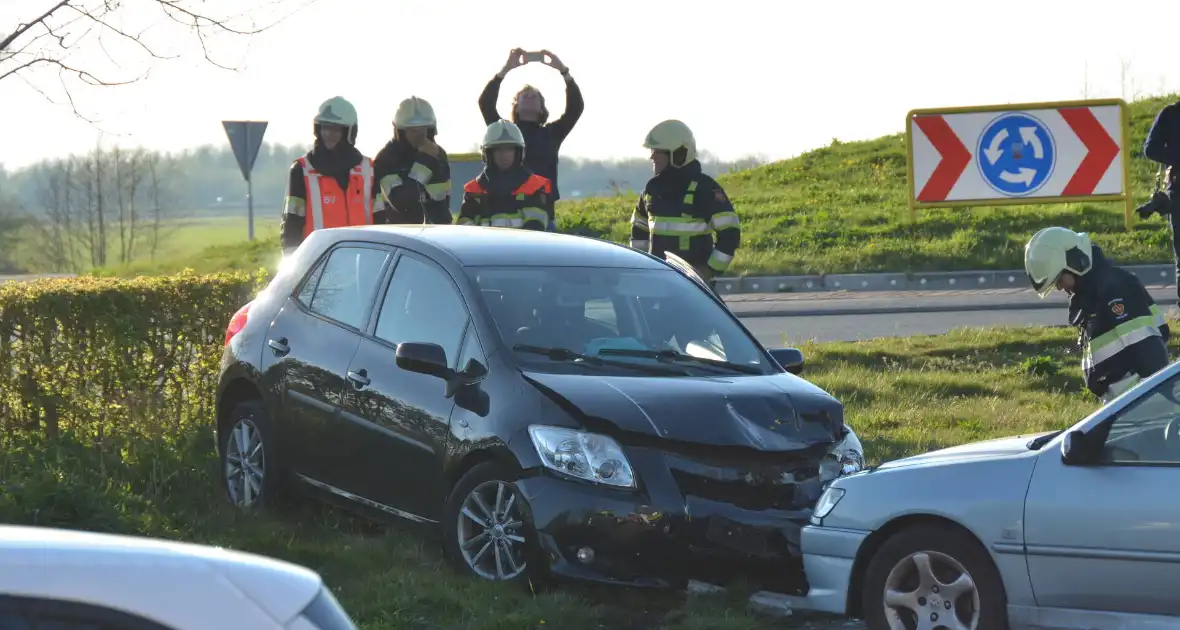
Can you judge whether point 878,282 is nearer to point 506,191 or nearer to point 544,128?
point 544,128

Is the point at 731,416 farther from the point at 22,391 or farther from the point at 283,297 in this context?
the point at 22,391

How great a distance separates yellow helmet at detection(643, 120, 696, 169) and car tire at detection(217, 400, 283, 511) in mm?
3864

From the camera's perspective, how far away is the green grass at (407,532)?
625 cm

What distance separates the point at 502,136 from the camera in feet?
36.2

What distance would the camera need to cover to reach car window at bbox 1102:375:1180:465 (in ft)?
17.6

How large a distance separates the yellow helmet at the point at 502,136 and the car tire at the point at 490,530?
15.3ft

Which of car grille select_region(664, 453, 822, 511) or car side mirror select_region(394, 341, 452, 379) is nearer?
car grille select_region(664, 453, 822, 511)

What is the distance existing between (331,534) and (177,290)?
2342 millimetres

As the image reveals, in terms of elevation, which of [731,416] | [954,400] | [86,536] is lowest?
[954,400]

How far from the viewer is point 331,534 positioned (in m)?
7.62

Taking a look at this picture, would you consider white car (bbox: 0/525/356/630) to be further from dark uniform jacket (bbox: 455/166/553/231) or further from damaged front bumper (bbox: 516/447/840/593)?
dark uniform jacket (bbox: 455/166/553/231)

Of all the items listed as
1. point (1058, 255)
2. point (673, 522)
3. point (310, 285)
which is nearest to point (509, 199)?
point (310, 285)

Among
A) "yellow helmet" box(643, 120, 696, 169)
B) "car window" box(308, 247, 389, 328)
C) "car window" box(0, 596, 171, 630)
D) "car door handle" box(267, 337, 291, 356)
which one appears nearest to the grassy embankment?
"yellow helmet" box(643, 120, 696, 169)

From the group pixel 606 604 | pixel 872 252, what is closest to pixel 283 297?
pixel 606 604
